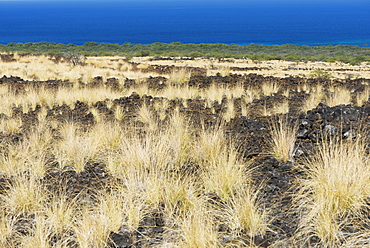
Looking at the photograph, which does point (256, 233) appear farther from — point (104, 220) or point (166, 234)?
point (104, 220)

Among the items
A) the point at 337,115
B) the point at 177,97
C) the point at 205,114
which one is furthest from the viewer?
the point at 177,97

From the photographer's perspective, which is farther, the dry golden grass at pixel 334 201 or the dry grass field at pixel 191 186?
the dry grass field at pixel 191 186

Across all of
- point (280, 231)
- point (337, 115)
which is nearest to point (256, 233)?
point (280, 231)

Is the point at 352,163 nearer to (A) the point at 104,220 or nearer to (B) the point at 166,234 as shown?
(B) the point at 166,234

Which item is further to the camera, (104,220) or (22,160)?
(22,160)

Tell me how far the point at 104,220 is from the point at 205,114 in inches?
252

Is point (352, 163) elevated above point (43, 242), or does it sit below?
above

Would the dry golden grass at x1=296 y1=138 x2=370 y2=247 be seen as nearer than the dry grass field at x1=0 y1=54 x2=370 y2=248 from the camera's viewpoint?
Yes

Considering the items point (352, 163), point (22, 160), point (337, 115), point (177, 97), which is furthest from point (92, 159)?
point (177, 97)

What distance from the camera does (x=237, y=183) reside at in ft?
17.9

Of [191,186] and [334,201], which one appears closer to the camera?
[334,201]

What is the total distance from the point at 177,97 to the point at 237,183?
27.0 feet

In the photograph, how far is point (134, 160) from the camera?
6117 mm

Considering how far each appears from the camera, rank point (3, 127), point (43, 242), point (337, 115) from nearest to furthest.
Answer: point (43, 242) < point (337, 115) < point (3, 127)
